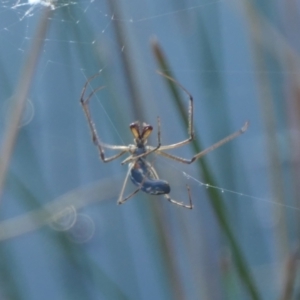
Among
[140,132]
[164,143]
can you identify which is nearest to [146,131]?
[140,132]

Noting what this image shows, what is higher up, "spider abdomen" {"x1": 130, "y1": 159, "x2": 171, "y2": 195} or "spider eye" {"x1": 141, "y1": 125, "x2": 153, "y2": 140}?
"spider eye" {"x1": 141, "y1": 125, "x2": 153, "y2": 140}

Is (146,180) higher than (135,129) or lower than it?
lower

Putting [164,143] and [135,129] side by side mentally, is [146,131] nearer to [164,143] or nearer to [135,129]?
[135,129]

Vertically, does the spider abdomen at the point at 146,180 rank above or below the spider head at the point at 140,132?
below

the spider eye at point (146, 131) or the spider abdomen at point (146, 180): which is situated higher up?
the spider eye at point (146, 131)
